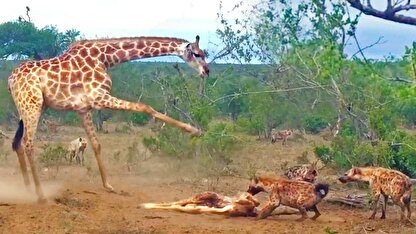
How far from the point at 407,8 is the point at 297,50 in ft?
15.1

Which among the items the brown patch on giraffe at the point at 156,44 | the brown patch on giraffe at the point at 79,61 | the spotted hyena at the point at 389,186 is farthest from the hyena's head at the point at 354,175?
the brown patch on giraffe at the point at 79,61

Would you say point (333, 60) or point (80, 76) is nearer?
point (333, 60)

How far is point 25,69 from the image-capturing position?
10.6m

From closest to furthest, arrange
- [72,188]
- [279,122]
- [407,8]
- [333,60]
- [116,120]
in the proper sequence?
1. [407,8]
2. [333,60]
3. [72,188]
4. [279,122]
5. [116,120]

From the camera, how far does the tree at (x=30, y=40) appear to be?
33.3 metres

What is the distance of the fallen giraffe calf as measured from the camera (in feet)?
30.5

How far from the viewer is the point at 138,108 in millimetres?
10055

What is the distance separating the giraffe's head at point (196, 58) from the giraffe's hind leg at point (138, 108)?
961mm

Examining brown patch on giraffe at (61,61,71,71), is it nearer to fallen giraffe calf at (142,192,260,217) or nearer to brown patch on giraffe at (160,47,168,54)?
brown patch on giraffe at (160,47,168,54)

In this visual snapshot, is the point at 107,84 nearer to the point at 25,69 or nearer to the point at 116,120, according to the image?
the point at 25,69

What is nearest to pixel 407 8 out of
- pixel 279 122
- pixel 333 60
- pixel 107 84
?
pixel 333 60

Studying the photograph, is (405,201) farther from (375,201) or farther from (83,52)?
(83,52)

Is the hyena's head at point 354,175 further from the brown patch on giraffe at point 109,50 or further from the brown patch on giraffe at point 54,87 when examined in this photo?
the brown patch on giraffe at point 54,87

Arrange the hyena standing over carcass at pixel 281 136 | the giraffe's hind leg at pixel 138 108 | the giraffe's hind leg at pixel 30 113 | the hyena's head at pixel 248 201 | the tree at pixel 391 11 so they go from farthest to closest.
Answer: the hyena standing over carcass at pixel 281 136 < the giraffe's hind leg at pixel 30 113 < the giraffe's hind leg at pixel 138 108 < the hyena's head at pixel 248 201 < the tree at pixel 391 11
